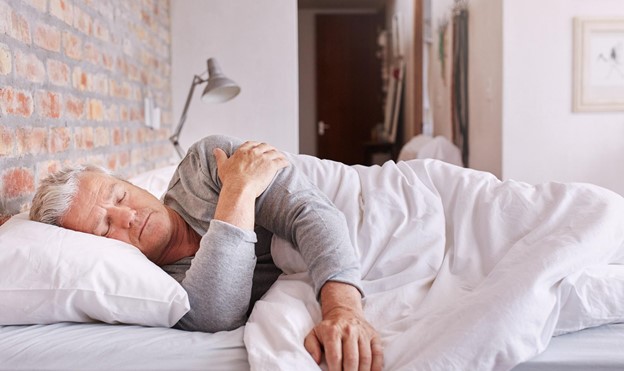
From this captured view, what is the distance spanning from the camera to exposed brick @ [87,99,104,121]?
259 centimetres

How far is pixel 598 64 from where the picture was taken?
411 cm

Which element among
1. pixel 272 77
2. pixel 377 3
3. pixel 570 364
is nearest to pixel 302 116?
pixel 377 3

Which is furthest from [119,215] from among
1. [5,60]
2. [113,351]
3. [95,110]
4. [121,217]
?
[95,110]

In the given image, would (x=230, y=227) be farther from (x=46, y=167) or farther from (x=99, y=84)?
(x=99, y=84)

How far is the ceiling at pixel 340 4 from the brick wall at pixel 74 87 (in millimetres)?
5111

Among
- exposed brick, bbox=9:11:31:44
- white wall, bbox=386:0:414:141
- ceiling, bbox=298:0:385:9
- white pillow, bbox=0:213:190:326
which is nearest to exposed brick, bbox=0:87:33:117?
exposed brick, bbox=9:11:31:44

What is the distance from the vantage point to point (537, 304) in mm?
1272

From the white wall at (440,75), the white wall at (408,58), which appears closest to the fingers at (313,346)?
the white wall at (440,75)

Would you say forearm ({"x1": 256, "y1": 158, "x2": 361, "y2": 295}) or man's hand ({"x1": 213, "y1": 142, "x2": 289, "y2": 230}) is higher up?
man's hand ({"x1": 213, "y1": 142, "x2": 289, "y2": 230})

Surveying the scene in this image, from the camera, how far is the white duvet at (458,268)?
4.09 ft

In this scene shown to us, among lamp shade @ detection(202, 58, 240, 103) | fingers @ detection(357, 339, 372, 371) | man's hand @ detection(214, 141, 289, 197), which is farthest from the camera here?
lamp shade @ detection(202, 58, 240, 103)

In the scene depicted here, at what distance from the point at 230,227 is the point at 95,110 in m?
1.39

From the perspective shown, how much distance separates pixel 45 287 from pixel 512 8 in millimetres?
3441

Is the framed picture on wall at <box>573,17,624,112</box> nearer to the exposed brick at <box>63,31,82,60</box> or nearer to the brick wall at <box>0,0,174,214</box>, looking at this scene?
the brick wall at <box>0,0,174,214</box>
